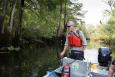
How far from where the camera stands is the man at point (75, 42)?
866cm

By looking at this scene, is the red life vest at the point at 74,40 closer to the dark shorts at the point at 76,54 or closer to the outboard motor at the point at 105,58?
the dark shorts at the point at 76,54

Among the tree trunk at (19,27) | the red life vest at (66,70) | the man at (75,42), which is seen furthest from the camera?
the tree trunk at (19,27)

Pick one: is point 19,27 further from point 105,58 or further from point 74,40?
point 74,40

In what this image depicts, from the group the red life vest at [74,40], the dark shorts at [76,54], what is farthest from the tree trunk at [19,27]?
the red life vest at [74,40]

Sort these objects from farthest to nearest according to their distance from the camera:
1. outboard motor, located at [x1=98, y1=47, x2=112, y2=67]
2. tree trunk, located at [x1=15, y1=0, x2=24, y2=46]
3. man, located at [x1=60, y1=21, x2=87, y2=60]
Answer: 1. tree trunk, located at [x1=15, y1=0, x2=24, y2=46]
2. outboard motor, located at [x1=98, y1=47, x2=112, y2=67]
3. man, located at [x1=60, y1=21, x2=87, y2=60]

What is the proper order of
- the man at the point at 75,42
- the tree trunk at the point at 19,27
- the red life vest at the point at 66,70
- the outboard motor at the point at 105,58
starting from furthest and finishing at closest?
the tree trunk at the point at 19,27, the outboard motor at the point at 105,58, the red life vest at the point at 66,70, the man at the point at 75,42

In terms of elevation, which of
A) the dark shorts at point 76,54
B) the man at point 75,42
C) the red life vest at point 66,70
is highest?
the man at point 75,42

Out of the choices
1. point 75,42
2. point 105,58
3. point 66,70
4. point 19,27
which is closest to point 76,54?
point 75,42

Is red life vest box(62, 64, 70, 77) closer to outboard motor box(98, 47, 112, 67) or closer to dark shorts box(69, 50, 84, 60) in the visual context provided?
dark shorts box(69, 50, 84, 60)

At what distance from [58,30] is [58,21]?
304 cm

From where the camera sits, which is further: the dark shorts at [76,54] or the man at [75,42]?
the dark shorts at [76,54]

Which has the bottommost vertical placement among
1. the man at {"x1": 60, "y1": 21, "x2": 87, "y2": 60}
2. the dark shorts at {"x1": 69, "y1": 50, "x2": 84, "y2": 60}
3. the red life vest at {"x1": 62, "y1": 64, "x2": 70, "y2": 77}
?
the red life vest at {"x1": 62, "y1": 64, "x2": 70, "y2": 77}

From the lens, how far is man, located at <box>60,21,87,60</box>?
8.66m

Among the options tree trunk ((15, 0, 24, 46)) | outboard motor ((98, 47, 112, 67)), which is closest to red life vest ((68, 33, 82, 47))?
outboard motor ((98, 47, 112, 67))
